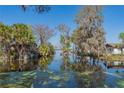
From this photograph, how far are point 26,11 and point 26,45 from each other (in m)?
0.57

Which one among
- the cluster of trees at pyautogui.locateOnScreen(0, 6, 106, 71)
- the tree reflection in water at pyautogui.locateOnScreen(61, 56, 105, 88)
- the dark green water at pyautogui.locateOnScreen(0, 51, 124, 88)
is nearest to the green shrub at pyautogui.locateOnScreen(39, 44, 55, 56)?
the cluster of trees at pyautogui.locateOnScreen(0, 6, 106, 71)

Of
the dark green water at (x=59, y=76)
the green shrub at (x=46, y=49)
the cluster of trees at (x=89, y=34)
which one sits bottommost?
the dark green water at (x=59, y=76)

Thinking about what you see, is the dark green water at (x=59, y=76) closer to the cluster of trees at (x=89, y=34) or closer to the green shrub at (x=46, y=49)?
the green shrub at (x=46, y=49)

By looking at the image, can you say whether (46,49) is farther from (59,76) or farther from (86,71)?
(86,71)

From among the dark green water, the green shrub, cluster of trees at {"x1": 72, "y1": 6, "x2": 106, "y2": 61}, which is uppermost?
cluster of trees at {"x1": 72, "y1": 6, "x2": 106, "y2": 61}

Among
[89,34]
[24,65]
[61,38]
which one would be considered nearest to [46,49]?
[61,38]

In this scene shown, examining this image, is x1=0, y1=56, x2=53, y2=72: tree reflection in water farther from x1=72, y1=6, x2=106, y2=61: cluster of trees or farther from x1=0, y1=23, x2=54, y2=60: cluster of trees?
x1=72, y1=6, x2=106, y2=61: cluster of trees

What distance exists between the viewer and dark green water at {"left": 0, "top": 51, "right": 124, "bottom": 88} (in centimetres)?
645

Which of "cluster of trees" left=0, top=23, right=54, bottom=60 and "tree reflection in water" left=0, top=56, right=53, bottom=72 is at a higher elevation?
"cluster of trees" left=0, top=23, right=54, bottom=60

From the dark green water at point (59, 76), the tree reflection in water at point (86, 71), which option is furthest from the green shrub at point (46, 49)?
the tree reflection in water at point (86, 71)

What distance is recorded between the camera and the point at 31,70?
664cm

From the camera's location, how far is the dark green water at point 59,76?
6453 mm
